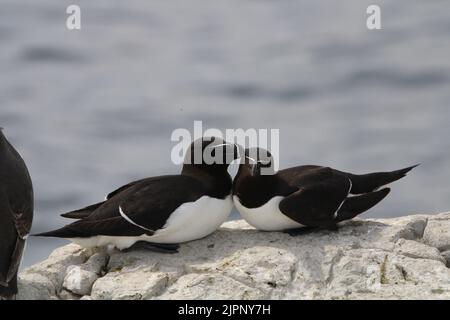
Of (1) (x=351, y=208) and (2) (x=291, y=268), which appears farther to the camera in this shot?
(1) (x=351, y=208)

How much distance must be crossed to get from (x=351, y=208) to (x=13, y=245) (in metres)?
2.26

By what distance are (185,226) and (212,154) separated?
526 millimetres

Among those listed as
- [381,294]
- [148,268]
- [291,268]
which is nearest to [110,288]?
[148,268]

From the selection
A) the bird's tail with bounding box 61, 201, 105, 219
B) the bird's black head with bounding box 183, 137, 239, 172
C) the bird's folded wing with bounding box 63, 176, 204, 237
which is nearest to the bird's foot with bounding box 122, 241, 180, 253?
the bird's folded wing with bounding box 63, 176, 204, 237

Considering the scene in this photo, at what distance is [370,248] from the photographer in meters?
7.47

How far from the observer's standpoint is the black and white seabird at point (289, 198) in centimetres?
760

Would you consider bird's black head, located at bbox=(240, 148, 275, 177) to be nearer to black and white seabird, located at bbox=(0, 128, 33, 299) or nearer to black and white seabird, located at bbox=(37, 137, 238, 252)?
black and white seabird, located at bbox=(37, 137, 238, 252)

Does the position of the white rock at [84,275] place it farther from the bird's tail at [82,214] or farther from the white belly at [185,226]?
the bird's tail at [82,214]

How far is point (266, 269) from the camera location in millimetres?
7176

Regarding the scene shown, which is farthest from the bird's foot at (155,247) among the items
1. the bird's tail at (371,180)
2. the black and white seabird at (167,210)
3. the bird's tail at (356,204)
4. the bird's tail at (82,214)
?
the bird's tail at (371,180)

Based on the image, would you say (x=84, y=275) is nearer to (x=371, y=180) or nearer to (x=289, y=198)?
(x=289, y=198)

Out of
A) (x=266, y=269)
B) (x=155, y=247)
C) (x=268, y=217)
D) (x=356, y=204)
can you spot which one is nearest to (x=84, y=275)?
(x=155, y=247)
